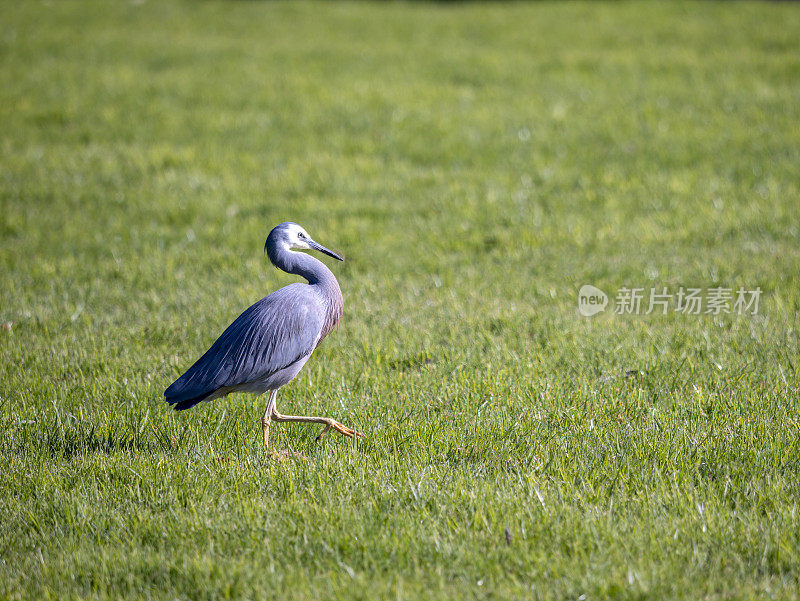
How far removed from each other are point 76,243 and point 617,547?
7181mm

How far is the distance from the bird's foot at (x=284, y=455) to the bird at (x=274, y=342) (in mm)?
115

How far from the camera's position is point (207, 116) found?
39.8 ft

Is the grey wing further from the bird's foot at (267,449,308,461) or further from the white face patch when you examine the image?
the bird's foot at (267,449,308,461)

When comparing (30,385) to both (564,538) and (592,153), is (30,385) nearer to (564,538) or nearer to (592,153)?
(564,538)

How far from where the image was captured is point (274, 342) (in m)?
4.36

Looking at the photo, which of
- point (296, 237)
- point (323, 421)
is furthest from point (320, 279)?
point (323, 421)

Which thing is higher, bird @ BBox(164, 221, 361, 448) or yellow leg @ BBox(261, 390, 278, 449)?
bird @ BBox(164, 221, 361, 448)
